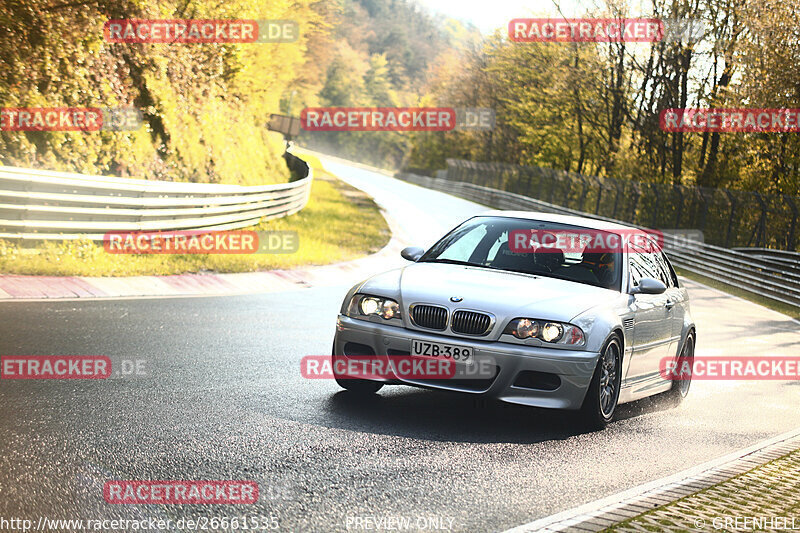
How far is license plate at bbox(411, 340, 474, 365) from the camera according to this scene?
7.50m

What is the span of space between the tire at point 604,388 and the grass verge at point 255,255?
867 cm

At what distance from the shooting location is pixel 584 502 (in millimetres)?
5883

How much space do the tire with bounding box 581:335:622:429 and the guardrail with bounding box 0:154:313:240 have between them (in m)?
8.86

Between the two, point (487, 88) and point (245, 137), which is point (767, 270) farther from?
point (487, 88)

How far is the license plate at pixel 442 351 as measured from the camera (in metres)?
7.50

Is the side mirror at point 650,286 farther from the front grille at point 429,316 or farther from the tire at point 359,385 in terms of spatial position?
the tire at point 359,385

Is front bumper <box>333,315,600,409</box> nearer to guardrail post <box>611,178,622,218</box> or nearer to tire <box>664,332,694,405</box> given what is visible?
tire <box>664,332,694,405</box>

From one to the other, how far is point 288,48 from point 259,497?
1942 inches

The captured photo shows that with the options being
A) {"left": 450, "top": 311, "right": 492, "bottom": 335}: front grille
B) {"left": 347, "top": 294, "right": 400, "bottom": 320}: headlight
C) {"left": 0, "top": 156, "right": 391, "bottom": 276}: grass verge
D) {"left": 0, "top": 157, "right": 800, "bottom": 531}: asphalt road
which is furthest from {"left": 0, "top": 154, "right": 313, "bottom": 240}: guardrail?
{"left": 450, "top": 311, "right": 492, "bottom": 335}: front grille

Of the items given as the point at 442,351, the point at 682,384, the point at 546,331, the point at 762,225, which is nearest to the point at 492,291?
the point at 546,331

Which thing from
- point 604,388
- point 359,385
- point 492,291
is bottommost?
point 359,385

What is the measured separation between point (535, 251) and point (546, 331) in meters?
→ 1.57

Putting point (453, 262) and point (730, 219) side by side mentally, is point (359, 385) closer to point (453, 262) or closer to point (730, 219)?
point (453, 262)

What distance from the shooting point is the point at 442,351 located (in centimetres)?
753
